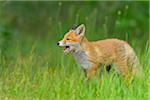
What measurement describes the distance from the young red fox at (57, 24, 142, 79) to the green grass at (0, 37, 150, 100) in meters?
0.19

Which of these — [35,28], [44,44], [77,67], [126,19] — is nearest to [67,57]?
[77,67]

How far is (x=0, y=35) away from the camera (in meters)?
15.4

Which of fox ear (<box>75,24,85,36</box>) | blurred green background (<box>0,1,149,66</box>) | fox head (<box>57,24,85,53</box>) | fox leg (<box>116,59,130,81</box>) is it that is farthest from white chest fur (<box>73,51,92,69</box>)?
blurred green background (<box>0,1,149,66</box>)

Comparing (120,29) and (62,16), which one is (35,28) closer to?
(62,16)

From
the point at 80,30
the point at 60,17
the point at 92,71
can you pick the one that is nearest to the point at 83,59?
the point at 92,71

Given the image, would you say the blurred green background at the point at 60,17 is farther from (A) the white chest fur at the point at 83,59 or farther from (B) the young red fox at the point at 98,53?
(A) the white chest fur at the point at 83,59

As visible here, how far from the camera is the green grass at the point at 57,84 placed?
33.4ft

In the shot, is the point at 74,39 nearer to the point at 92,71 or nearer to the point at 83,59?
the point at 83,59

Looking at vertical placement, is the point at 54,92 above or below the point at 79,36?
below

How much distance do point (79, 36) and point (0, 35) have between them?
15.2ft

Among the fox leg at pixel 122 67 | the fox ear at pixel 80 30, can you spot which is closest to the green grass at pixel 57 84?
the fox leg at pixel 122 67

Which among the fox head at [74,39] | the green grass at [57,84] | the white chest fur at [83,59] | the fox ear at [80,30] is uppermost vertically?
the fox ear at [80,30]

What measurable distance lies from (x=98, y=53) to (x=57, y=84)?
35.9 inches

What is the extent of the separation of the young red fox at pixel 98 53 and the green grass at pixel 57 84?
0.19 metres
